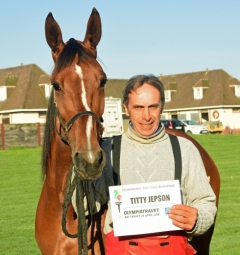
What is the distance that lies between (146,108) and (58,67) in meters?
0.80

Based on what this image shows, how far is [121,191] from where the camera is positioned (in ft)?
10.6

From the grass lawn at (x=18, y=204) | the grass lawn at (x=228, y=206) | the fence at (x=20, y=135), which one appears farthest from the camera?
the fence at (x=20, y=135)

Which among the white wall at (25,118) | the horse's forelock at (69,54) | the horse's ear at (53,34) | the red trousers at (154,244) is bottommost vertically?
the red trousers at (154,244)

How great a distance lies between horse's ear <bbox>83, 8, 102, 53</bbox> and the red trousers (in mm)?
1612

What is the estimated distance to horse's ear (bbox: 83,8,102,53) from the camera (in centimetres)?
426

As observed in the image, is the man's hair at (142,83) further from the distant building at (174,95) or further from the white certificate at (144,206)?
the distant building at (174,95)

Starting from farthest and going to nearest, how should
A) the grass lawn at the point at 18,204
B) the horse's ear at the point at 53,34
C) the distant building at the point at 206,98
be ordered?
1. the distant building at the point at 206,98
2. the grass lawn at the point at 18,204
3. the horse's ear at the point at 53,34

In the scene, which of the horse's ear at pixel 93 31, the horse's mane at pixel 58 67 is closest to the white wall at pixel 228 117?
the horse's mane at pixel 58 67

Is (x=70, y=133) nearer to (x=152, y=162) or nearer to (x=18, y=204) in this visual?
(x=152, y=162)

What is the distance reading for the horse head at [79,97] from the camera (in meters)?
3.38

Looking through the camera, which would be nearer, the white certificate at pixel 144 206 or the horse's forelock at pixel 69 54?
the white certificate at pixel 144 206

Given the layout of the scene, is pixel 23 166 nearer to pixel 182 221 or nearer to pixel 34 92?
pixel 182 221

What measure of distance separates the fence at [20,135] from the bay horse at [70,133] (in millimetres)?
27371

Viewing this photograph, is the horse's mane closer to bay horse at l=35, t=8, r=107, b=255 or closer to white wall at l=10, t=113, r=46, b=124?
bay horse at l=35, t=8, r=107, b=255
